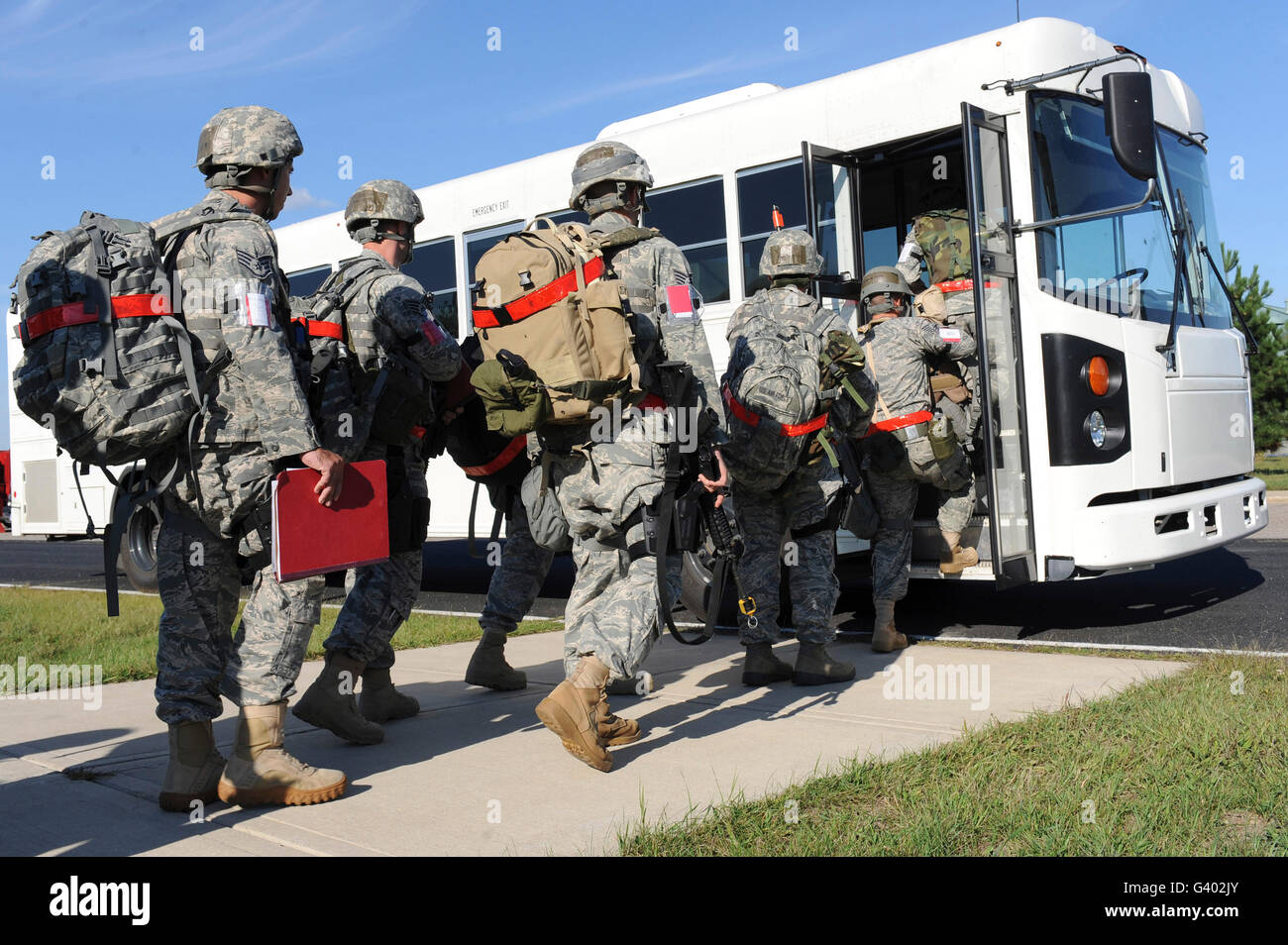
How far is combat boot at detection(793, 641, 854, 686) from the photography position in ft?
18.3

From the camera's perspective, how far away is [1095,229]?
21.4 feet

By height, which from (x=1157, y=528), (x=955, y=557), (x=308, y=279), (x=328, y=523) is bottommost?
(x=955, y=557)

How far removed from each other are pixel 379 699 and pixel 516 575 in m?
0.84

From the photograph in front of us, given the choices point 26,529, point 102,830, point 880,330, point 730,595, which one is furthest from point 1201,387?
point 26,529

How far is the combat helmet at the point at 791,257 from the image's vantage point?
18.1ft

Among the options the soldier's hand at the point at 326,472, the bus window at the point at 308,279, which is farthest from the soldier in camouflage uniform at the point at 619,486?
the bus window at the point at 308,279

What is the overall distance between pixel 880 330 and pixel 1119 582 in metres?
A: 3.76

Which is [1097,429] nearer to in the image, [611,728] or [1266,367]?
[611,728]

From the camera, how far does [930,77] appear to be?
22.4ft

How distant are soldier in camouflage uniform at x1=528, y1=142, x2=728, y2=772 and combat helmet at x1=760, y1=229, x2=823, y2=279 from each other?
1.20 metres

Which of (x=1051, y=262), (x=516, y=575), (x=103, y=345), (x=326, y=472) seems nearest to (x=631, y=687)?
(x=516, y=575)

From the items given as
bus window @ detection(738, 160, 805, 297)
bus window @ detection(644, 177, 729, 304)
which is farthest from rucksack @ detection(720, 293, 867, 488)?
bus window @ detection(644, 177, 729, 304)

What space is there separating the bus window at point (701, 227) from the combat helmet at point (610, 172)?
334cm

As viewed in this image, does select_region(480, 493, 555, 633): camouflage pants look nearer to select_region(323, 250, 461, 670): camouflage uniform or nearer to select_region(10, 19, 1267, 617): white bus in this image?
select_region(323, 250, 461, 670): camouflage uniform
